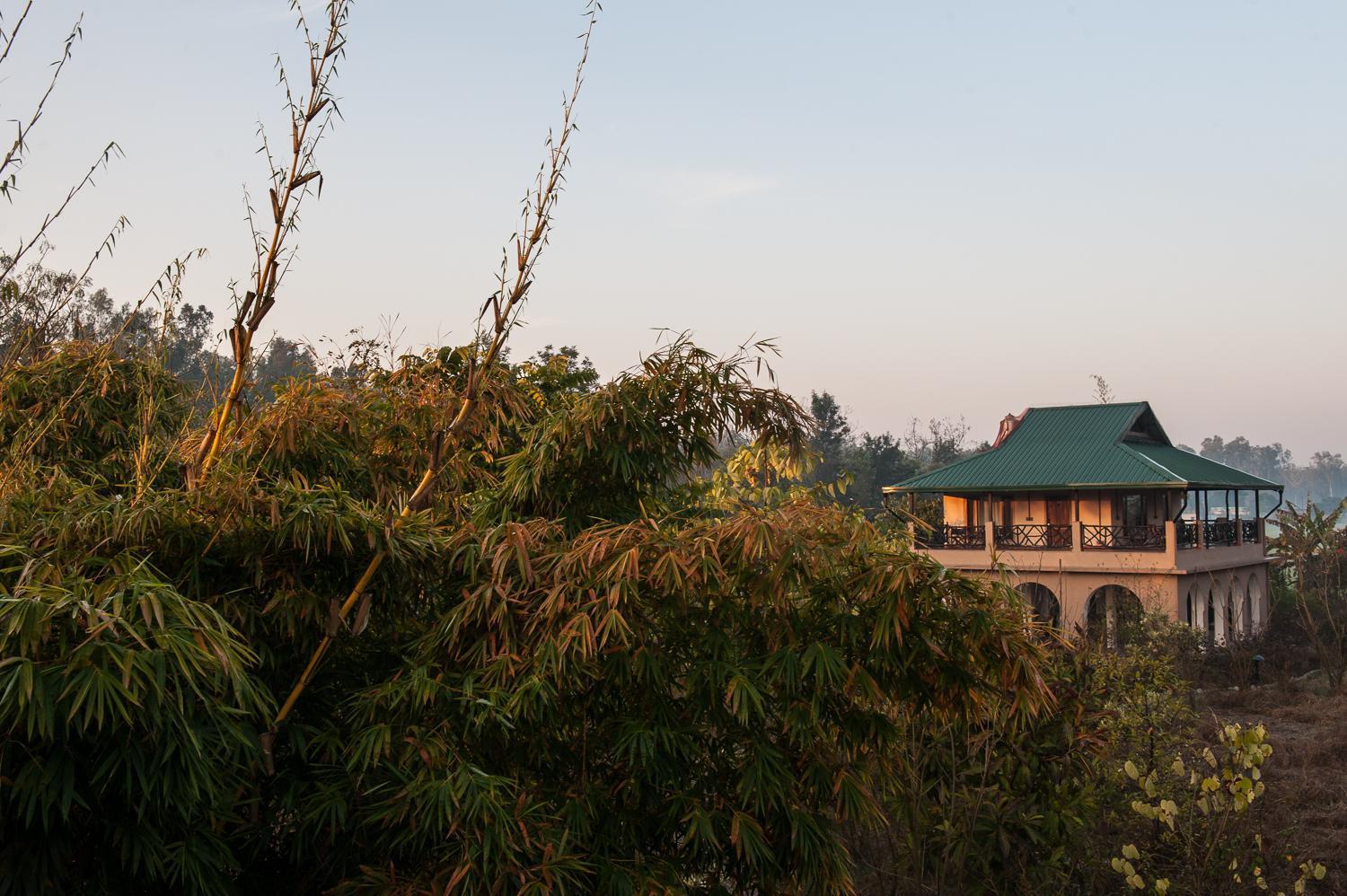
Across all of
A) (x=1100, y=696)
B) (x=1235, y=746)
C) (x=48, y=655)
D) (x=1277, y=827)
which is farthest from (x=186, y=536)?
(x=1277, y=827)

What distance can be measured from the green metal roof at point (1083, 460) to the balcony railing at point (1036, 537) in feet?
2.36

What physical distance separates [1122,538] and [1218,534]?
3.20m

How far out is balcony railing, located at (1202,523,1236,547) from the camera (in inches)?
733

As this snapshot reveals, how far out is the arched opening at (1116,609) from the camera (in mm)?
15109

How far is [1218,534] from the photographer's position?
1941 cm

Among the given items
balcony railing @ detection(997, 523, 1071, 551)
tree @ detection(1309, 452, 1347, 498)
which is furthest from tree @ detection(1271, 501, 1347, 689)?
tree @ detection(1309, 452, 1347, 498)

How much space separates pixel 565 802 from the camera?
119 inches

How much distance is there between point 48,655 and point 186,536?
0.69 m

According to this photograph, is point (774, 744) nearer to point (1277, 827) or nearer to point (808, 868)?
point (808, 868)

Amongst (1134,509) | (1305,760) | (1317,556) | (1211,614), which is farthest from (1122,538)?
(1305,760)

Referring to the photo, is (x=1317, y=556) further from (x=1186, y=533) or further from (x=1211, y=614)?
(x=1186, y=533)

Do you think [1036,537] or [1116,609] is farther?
[1036,537]

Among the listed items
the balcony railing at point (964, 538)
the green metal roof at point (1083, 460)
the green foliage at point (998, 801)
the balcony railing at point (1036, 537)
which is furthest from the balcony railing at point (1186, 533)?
the green foliage at point (998, 801)

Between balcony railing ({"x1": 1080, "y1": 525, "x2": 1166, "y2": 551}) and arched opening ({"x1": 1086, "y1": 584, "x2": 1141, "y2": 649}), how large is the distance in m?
0.68
